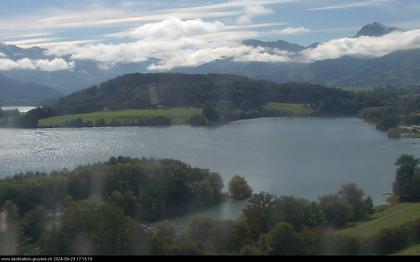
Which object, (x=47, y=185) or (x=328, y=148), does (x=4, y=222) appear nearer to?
(x=47, y=185)

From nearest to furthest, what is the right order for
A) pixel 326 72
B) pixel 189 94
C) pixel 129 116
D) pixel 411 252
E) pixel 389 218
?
pixel 411 252
pixel 389 218
pixel 129 116
pixel 189 94
pixel 326 72

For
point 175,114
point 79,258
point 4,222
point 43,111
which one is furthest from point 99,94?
point 79,258

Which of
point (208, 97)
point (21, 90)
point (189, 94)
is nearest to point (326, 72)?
point (21, 90)

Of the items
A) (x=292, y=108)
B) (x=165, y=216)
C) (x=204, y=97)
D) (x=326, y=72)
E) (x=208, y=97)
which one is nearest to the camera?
(x=165, y=216)

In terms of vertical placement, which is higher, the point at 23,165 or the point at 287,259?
the point at 287,259

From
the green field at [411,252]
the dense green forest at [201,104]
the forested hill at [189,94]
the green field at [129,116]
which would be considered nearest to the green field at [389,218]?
the green field at [411,252]

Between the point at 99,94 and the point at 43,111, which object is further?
the point at 99,94

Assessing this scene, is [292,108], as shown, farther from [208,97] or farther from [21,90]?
[21,90]
